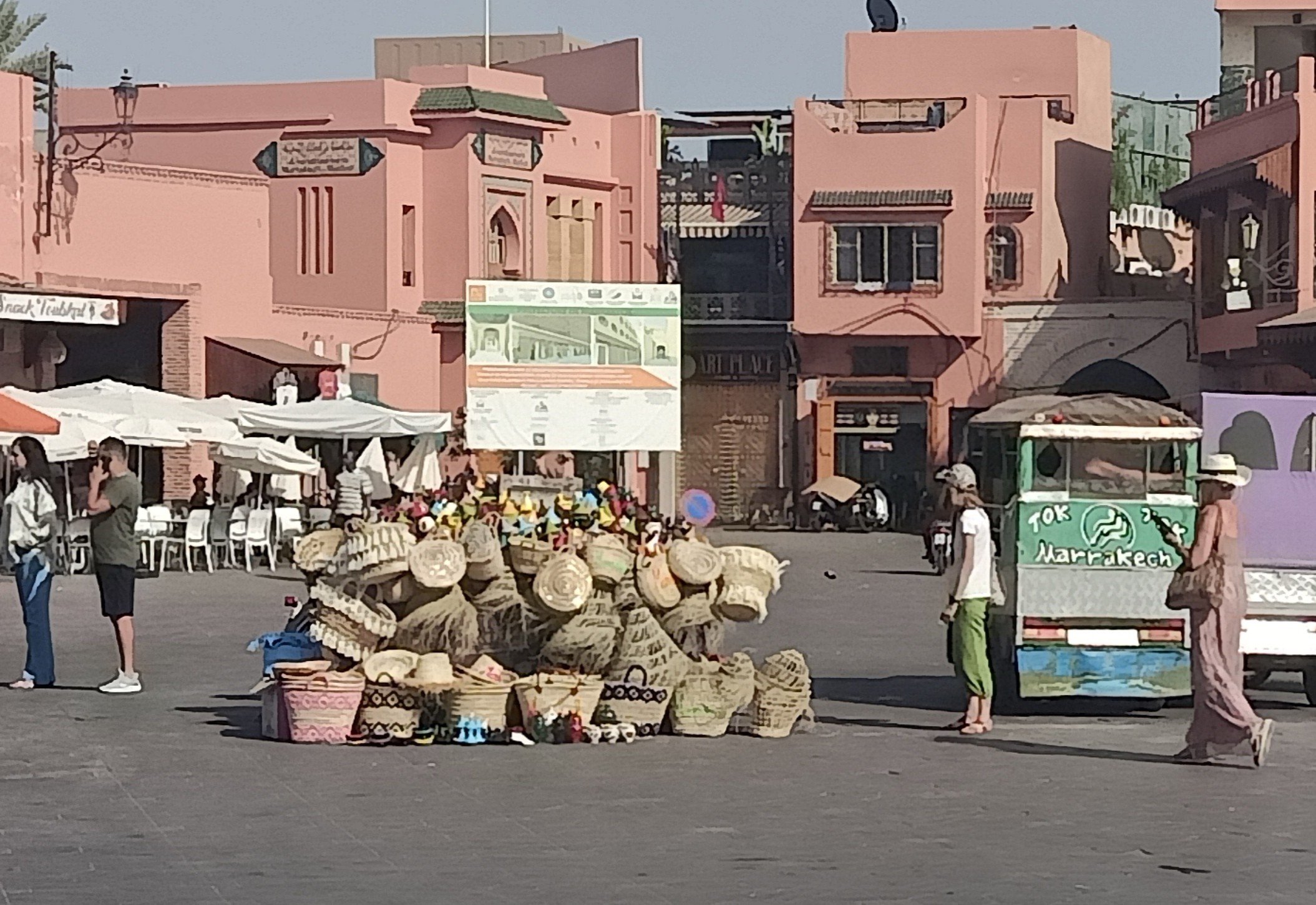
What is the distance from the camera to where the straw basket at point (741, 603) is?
1461 cm

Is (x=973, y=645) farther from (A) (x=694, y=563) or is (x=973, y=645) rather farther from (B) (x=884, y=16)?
(B) (x=884, y=16)

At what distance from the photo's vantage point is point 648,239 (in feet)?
173

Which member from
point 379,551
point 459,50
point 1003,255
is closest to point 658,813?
point 379,551

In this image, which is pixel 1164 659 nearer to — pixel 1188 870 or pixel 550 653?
pixel 550 653

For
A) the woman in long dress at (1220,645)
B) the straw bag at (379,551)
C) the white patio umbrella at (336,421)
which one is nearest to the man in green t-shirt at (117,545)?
the straw bag at (379,551)

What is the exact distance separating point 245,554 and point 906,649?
1435cm

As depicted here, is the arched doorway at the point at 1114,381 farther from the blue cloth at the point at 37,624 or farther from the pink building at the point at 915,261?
the blue cloth at the point at 37,624

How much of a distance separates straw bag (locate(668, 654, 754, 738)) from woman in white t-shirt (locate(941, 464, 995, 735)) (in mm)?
1319

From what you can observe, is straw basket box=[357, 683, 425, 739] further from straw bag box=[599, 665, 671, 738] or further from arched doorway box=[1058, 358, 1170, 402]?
arched doorway box=[1058, 358, 1170, 402]

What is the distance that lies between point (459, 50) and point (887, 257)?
42.5 feet

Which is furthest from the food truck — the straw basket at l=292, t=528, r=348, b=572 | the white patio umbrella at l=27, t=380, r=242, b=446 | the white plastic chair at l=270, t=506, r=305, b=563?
the white plastic chair at l=270, t=506, r=305, b=563

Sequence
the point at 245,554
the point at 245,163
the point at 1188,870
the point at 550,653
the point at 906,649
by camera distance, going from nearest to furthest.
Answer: the point at 1188,870 < the point at 550,653 < the point at 906,649 < the point at 245,554 < the point at 245,163

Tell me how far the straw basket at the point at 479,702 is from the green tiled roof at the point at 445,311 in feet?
108

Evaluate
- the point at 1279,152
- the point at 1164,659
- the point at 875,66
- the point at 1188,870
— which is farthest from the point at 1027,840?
the point at 875,66
